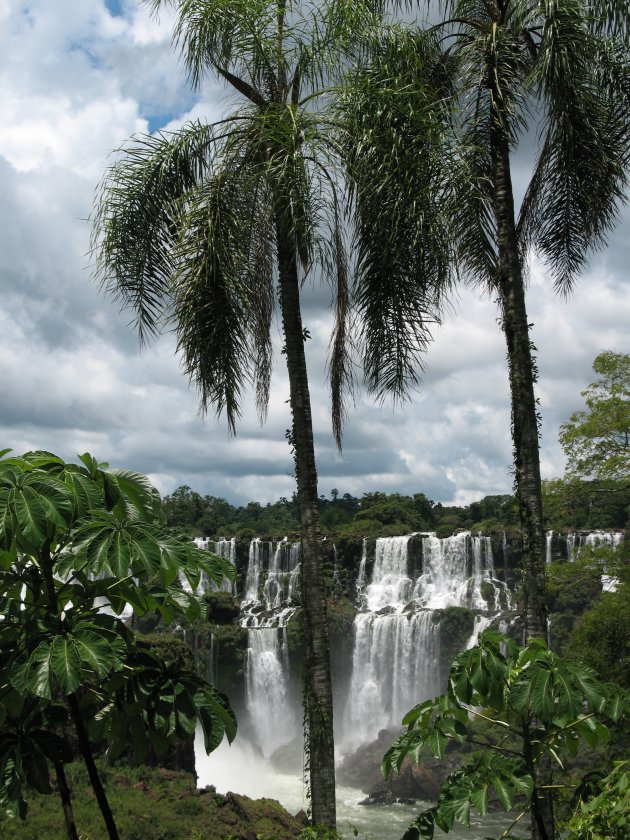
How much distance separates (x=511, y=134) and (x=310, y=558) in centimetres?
345

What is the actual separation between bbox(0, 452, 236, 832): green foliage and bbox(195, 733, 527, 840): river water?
15.1 meters

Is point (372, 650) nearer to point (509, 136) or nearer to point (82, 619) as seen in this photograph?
point (509, 136)

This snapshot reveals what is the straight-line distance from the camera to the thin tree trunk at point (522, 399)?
6.20 meters

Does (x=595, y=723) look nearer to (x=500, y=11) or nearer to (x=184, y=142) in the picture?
(x=184, y=142)

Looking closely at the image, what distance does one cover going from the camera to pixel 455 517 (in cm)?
4525

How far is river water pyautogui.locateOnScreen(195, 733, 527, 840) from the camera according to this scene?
21.5 metres

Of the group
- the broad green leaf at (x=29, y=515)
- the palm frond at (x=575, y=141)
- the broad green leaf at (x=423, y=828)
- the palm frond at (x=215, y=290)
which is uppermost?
the palm frond at (x=575, y=141)

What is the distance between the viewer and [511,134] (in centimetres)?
681

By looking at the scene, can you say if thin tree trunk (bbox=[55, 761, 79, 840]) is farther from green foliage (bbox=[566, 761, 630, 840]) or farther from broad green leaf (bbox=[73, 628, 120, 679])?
green foliage (bbox=[566, 761, 630, 840])

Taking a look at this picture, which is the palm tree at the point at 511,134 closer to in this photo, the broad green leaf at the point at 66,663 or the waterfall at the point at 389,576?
the broad green leaf at the point at 66,663

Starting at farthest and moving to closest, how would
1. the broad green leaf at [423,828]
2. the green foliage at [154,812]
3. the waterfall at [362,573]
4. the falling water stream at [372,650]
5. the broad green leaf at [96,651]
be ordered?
the waterfall at [362,573], the falling water stream at [372,650], the green foliage at [154,812], the broad green leaf at [423,828], the broad green leaf at [96,651]

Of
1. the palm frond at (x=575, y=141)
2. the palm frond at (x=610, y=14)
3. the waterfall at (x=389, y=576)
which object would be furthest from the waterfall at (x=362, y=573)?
the palm frond at (x=610, y=14)

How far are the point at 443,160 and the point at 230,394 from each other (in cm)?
217

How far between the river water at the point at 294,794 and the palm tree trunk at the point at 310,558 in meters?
12.0
